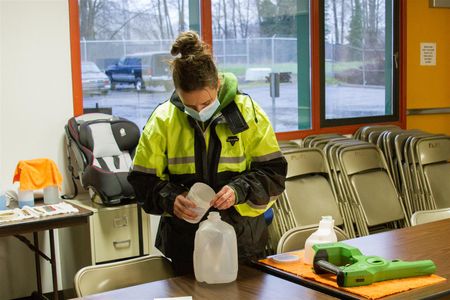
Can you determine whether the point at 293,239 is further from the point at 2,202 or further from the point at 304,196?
the point at 2,202

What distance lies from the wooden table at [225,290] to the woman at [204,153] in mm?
284

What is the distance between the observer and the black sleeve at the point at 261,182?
2.21 m

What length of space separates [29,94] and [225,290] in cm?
238

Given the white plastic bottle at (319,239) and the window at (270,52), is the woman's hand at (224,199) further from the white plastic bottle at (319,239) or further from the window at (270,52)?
the window at (270,52)

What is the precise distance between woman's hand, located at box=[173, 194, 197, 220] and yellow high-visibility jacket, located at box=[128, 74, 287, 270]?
84 millimetres

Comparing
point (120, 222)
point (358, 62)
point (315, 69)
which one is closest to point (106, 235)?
point (120, 222)

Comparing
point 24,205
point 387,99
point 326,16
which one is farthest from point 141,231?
point 387,99

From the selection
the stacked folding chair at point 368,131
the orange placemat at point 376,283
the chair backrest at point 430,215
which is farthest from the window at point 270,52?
the orange placemat at point 376,283

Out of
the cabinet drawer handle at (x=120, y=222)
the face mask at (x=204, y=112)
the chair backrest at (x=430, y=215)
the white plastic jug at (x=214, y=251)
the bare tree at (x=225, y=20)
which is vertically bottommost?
the cabinet drawer handle at (x=120, y=222)

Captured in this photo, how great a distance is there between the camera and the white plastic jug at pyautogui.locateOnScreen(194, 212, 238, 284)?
2.05 m

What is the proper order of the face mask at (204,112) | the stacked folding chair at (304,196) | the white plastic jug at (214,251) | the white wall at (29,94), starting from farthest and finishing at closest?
the stacked folding chair at (304,196) < the white wall at (29,94) < the face mask at (204,112) < the white plastic jug at (214,251)

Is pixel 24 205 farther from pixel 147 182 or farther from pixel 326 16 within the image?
pixel 326 16

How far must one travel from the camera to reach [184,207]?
216 centimetres

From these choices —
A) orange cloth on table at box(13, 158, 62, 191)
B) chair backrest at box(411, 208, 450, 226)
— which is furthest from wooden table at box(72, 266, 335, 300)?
orange cloth on table at box(13, 158, 62, 191)
